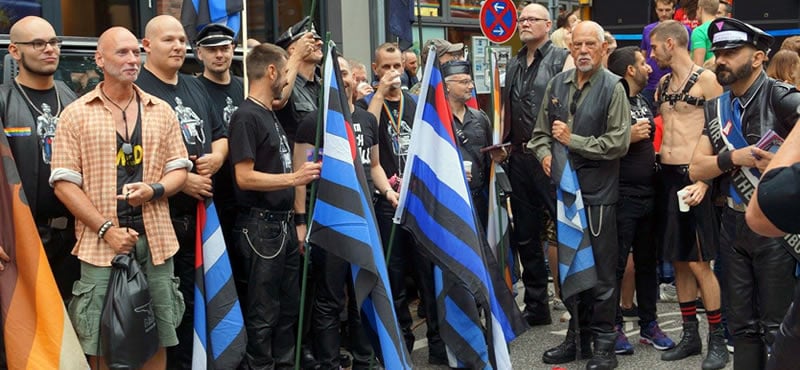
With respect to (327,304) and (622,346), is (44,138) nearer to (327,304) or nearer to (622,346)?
(327,304)

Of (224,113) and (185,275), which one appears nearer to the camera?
(185,275)

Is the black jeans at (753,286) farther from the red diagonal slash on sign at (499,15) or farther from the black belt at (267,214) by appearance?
the red diagonal slash on sign at (499,15)

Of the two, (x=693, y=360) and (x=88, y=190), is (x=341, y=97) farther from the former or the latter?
(x=693, y=360)

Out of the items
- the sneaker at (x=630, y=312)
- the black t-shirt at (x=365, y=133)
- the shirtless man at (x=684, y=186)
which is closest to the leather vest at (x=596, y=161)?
the shirtless man at (x=684, y=186)

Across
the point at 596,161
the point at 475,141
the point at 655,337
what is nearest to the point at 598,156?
the point at 596,161

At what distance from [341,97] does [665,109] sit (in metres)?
2.67

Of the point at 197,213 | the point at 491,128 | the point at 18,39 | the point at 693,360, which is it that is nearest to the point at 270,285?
the point at 197,213

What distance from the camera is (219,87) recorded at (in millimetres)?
6305

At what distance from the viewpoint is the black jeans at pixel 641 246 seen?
718 cm

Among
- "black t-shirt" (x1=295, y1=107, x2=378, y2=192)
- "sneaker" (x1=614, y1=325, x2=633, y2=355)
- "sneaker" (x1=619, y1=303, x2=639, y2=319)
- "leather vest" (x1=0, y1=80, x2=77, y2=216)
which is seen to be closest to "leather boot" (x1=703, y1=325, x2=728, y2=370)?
"sneaker" (x1=614, y1=325, x2=633, y2=355)

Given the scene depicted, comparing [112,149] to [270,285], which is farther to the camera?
[270,285]

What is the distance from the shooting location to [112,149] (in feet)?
17.0

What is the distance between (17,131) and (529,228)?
161 inches

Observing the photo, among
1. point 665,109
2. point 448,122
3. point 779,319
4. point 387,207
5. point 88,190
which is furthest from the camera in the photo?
point 665,109
